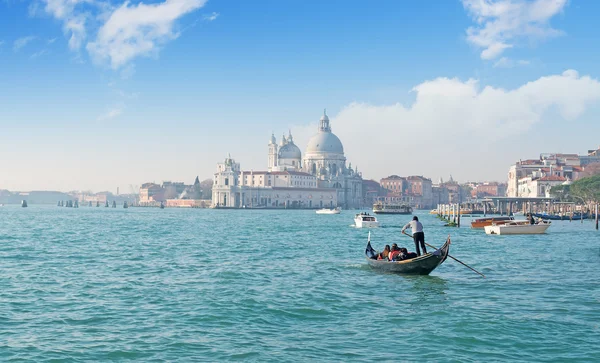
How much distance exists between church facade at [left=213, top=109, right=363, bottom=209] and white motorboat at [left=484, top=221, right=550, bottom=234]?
100710mm

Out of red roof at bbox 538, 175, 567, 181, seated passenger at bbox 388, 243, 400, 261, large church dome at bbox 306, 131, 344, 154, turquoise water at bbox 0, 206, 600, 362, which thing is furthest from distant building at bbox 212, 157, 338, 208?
seated passenger at bbox 388, 243, 400, 261

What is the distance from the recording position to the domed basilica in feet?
499

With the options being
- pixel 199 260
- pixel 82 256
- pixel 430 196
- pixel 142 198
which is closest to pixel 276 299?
pixel 199 260

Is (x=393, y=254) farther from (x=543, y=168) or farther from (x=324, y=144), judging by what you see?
(x=324, y=144)

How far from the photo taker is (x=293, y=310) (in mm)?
12938

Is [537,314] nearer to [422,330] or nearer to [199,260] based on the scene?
→ [422,330]

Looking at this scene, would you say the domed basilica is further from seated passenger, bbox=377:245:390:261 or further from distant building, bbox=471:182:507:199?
seated passenger, bbox=377:245:390:261

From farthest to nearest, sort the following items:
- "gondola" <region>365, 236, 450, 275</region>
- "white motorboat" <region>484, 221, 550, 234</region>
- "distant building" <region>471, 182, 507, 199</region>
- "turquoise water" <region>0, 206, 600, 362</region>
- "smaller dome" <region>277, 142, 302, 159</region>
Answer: "distant building" <region>471, 182, 507, 199</region>
"smaller dome" <region>277, 142, 302, 159</region>
"white motorboat" <region>484, 221, 550, 234</region>
"gondola" <region>365, 236, 450, 275</region>
"turquoise water" <region>0, 206, 600, 362</region>

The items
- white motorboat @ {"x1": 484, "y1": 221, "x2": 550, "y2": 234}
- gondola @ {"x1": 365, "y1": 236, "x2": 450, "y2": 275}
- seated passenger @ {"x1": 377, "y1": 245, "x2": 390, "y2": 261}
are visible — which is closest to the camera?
gondola @ {"x1": 365, "y1": 236, "x2": 450, "y2": 275}

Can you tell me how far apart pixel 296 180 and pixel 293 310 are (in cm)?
13383

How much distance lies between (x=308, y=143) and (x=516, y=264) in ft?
454

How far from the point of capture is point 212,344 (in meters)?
10.4

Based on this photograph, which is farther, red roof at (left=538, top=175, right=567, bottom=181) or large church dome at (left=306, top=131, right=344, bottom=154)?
large church dome at (left=306, top=131, right=344, bottom=154)

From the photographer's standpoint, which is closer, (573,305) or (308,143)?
(573,305)
